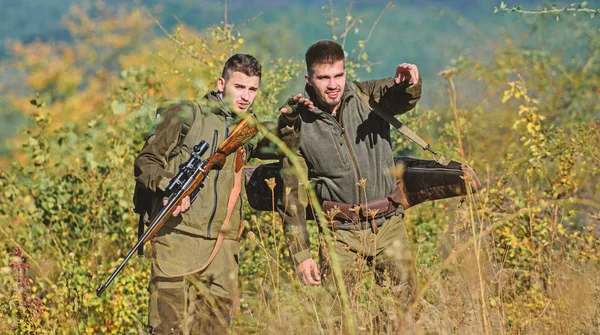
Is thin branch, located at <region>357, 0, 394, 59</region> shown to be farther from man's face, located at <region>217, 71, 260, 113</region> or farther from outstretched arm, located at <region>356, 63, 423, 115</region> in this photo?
man's face, located at <region>217, 71, 260, 113</region>

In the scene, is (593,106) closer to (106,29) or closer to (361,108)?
(361,108)

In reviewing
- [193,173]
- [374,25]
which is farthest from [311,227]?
[193,173]

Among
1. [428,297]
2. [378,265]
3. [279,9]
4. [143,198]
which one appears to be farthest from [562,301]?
[279,9]

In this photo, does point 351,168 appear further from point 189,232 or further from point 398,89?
point 189,232

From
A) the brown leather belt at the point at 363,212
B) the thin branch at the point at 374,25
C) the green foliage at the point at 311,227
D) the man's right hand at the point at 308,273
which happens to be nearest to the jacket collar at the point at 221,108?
the green foliage at the point at 311,227

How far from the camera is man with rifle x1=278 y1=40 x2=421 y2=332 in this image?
4324 mm

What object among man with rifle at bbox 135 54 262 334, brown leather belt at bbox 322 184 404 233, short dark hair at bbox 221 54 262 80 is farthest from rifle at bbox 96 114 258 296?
brown leather belt at bbox 322 184 404 233

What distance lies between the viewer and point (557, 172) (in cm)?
→ 575

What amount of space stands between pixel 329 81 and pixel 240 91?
1.76 ft

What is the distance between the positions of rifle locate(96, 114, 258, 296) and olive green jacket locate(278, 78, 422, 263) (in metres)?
0.25

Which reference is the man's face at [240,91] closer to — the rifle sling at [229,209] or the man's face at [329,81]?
the rifle sling at [229,209]

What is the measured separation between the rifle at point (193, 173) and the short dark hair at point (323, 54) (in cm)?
54

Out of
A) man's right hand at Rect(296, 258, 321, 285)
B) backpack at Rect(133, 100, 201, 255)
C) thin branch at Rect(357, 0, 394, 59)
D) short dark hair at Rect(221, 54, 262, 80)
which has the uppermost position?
thin branch at Rect(357, 0, 394, 59)

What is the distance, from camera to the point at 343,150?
4.41 m
